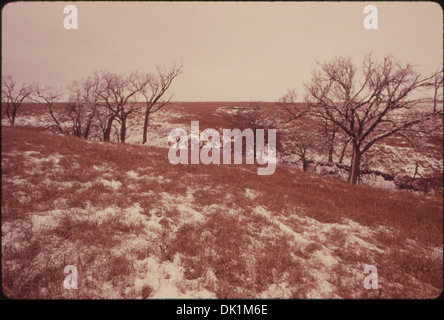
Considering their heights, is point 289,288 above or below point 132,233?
below

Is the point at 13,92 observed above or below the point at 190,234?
above

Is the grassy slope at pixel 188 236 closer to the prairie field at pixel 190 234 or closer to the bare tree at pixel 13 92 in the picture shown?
the prairie field at pixel 190 234

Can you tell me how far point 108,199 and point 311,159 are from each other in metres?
30.6

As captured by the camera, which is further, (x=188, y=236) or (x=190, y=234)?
(x=190, y=234)

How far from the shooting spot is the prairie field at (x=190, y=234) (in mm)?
3578

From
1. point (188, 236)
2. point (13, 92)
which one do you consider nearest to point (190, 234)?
point (188, 236)

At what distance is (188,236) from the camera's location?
5113 millimetres

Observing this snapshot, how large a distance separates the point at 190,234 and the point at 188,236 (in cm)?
12

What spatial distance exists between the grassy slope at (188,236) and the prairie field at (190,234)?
1.1 inches

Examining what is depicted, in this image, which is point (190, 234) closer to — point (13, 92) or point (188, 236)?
point (188, 236)

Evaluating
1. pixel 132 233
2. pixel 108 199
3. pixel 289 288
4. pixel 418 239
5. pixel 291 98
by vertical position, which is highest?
pixel 291 98
